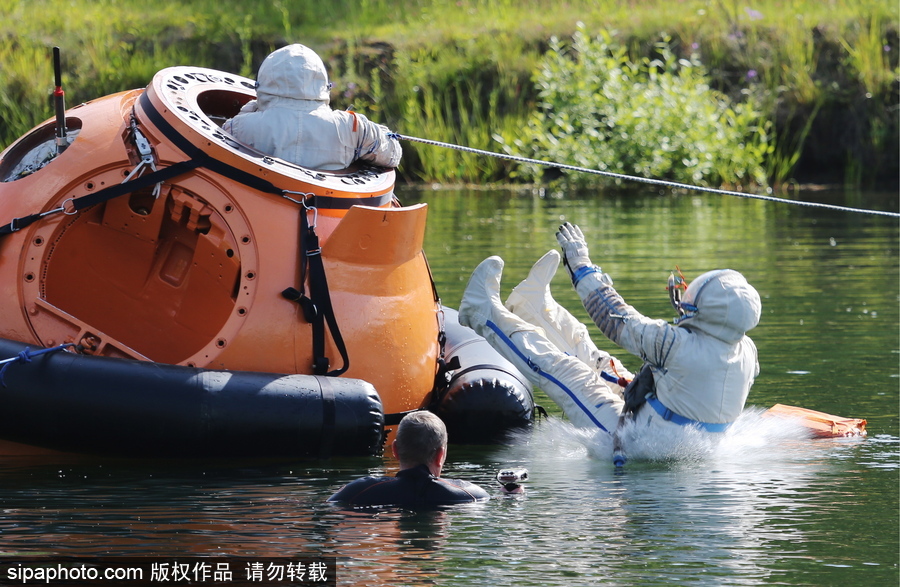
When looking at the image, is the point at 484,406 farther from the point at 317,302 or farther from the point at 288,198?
the point at 288,198

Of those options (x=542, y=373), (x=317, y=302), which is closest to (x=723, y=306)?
(x=542, y=373)

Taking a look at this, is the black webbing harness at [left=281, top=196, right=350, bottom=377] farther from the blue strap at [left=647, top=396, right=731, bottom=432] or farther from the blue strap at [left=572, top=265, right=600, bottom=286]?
the blue strap at [left=647, top=396, right=731, bottom=432]

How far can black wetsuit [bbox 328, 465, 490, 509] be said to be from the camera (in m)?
5.32

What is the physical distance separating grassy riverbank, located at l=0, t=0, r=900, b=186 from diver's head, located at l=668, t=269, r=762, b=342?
12.4m

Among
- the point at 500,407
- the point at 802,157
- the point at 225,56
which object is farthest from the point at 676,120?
the point at 500,407

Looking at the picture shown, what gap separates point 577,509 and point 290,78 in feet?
8.41

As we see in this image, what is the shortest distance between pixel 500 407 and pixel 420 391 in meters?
0.39

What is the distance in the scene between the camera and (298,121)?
6.60m

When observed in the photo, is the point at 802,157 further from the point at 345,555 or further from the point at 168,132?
the point at 345,555

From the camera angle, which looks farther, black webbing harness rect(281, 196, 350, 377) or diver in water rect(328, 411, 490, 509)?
black webbing harness rect(281, 196, 350, 377)

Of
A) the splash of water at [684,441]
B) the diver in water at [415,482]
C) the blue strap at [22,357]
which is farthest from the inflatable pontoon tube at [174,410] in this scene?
the splash of water at [684,441]

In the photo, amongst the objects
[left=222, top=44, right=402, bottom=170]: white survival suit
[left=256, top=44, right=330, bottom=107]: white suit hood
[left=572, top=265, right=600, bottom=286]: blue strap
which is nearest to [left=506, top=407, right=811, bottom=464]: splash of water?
[left=572, top=265, right=600, bottom=286]: blue strap

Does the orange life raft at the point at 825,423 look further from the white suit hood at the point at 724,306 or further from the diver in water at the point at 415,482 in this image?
the diver in water at the point at 415,482

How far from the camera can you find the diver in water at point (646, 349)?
19.3ft
